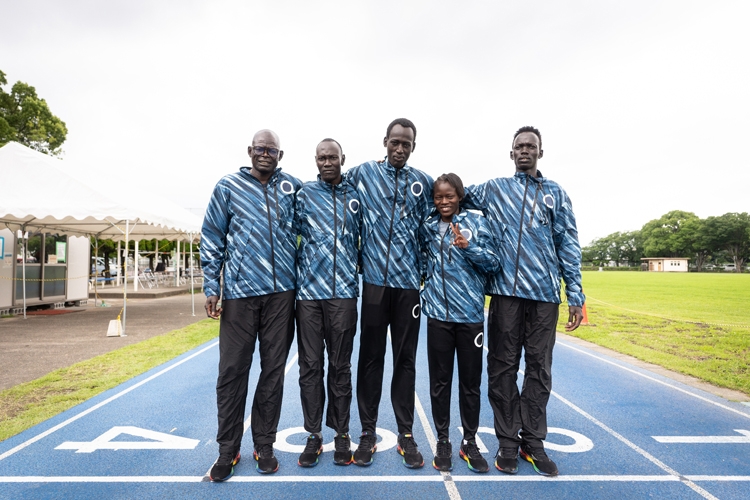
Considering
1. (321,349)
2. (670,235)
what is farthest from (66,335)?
(670,235)

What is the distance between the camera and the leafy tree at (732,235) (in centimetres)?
6844

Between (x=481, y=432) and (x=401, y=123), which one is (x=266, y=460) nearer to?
(x=481, y=432)

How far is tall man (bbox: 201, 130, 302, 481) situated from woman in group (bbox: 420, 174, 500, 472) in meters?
1.00

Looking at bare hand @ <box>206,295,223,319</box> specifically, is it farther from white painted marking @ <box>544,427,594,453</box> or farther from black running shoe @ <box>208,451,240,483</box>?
white painted marking @ <box>544,427,594,453</box>

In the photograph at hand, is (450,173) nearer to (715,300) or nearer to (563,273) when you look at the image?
(563,273)

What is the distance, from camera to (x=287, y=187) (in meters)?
3.02

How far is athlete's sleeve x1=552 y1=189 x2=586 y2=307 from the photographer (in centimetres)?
299

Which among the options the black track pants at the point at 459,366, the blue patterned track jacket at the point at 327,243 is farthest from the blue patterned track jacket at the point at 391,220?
the black track pants at the point at 459,366

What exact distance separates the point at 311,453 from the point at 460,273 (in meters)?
1.60

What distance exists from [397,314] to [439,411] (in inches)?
28.5

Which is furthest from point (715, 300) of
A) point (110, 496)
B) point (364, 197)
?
point (110, 496)

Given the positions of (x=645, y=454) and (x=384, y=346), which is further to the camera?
(x=645, y=454)

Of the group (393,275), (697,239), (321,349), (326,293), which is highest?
(697,239)

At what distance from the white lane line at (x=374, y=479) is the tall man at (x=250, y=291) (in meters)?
0.17
